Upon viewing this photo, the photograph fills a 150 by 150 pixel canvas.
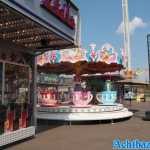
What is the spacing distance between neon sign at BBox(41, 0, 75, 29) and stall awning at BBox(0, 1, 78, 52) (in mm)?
470

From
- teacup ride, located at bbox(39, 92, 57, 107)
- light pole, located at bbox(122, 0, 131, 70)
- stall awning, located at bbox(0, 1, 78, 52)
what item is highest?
light pole, located at bbox(122, 0, 131, 70)

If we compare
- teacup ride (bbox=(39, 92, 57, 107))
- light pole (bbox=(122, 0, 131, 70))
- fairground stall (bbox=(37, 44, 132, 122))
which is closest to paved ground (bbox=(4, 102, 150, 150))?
fairground stall (bbox=(37, 44, 132, 122))

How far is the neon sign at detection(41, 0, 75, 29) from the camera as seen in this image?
26.5 feet

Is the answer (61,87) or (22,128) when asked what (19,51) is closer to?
(22,128)

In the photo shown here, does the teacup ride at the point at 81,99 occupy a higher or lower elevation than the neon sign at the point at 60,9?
lower

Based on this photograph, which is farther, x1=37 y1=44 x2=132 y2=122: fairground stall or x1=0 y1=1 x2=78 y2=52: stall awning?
x1=37 y1=44 x2=132 y2=122: fairground stall

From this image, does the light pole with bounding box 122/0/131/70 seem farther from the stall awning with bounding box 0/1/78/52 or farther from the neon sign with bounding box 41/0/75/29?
the neon sign with bounding box 41/0/75/29

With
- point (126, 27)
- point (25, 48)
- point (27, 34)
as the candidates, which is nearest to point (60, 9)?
point (27, 34)

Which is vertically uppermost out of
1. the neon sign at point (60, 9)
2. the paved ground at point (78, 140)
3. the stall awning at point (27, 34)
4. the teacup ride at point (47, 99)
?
the neon sign at point (60, 9)

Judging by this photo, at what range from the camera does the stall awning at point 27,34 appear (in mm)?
7809

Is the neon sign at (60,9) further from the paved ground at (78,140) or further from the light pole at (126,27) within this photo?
the light pole at (126,27)

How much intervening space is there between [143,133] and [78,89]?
6592 millimetres

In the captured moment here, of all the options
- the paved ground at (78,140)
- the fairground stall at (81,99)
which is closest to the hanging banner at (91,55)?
the fairground stall at (81,99)

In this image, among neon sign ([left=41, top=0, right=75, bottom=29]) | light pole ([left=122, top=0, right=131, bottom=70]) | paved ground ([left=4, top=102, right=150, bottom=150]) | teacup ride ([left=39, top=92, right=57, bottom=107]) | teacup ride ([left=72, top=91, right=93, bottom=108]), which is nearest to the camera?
neon sign ([left=41, top=0, right=75, bottom=29])
